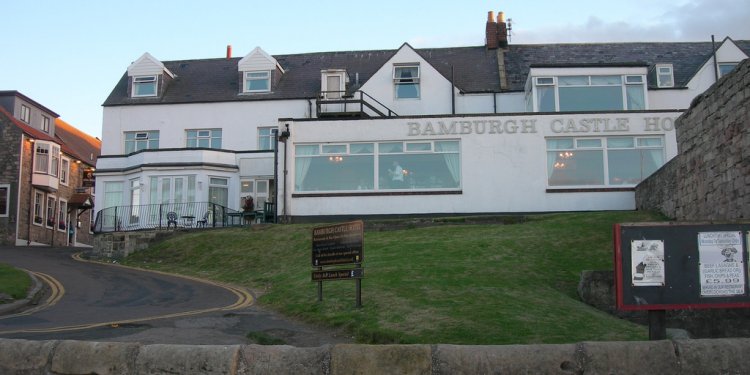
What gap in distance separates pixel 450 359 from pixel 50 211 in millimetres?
48306

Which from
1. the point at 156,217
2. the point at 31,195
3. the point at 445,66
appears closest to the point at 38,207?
the point at 31,195

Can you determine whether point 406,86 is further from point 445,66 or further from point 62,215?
point 62,215

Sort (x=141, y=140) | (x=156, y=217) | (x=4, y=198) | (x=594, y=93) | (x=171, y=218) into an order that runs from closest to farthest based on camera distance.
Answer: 1. (x=171, y=218)
2. (x=156, y=217)
3. (x=594, y=93)
4. (x=141, y=140)
5. (x=4, y=198)

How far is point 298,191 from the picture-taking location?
2897 cm

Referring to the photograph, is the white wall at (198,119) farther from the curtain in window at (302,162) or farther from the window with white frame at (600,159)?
the window with white frame at (600,159)

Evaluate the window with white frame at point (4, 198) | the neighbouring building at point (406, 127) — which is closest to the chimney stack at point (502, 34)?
the neighbouring building at point (406, 127)

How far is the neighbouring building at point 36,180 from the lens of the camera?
45.4 meters

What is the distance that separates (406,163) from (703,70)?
1893 centimetres

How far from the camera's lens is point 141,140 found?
133 ft

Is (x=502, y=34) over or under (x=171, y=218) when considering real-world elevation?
over

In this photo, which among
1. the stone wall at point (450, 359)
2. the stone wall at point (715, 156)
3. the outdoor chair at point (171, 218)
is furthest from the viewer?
the outdoor chair at point (171, 218)

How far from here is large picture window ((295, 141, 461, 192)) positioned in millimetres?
28859

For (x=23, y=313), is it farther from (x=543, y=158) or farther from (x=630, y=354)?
(x=543, y=158)

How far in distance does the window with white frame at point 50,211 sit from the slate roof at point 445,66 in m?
12.0
